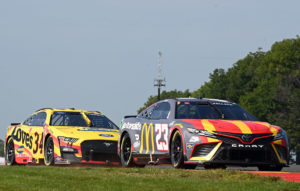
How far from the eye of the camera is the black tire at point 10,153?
21.2 metres

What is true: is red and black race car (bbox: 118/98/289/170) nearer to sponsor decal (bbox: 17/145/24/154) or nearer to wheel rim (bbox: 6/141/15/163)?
sponsor decal (bbox: 17/145/24/154)

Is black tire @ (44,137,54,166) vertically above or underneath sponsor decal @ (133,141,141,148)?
underneath

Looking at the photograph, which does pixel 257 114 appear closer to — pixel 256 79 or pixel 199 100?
pixel 256 79

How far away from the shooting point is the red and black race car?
46.5ft

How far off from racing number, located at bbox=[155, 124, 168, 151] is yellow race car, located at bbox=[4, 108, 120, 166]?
2.88 meters

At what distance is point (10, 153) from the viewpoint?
21.5 m

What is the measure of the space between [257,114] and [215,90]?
13281mm

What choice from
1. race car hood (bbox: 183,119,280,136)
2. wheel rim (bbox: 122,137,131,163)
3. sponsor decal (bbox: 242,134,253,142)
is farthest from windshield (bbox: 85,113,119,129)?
sponsor decal (bbox: 242,134,253,142)

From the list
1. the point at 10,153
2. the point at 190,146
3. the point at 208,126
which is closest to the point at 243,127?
the point at 208,126

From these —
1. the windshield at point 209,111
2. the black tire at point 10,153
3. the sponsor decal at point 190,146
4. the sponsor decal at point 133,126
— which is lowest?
the black tire at point 10,153

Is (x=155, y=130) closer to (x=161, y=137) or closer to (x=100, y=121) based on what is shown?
(x=161, y=137)

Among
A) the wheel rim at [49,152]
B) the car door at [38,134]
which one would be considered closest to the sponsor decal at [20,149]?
the car door at [38,134]

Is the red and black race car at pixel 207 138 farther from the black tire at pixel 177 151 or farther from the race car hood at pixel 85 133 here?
the race car hood at pixel 85 133

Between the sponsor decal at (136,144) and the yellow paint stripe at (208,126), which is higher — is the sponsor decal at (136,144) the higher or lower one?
the lower one
